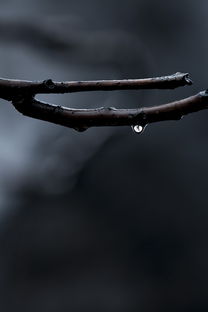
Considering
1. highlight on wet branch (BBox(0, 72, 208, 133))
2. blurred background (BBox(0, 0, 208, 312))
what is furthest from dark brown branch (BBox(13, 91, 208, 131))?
blurred background (BBox(0, 0, 208, 312))

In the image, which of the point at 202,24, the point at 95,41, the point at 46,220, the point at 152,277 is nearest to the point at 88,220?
the point at 46,220

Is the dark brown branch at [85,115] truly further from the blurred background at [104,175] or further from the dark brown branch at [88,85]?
the blurred background at [104,175]

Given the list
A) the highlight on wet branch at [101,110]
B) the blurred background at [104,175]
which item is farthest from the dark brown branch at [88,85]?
the blurred background at [104,175]

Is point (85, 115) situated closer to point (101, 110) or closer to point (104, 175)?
point (101, 110)

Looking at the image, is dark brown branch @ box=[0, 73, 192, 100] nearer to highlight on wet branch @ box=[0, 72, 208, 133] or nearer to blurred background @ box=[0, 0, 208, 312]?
highlight on wet branch @ box=[0, 72, 208, 133]

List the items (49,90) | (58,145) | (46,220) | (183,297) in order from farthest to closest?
(58,145)
(46,220)
(183,297)
(49,90)

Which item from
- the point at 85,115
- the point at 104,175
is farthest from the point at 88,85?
the point at 104,175

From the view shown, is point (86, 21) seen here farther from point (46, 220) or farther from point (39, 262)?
point (39, 262)
